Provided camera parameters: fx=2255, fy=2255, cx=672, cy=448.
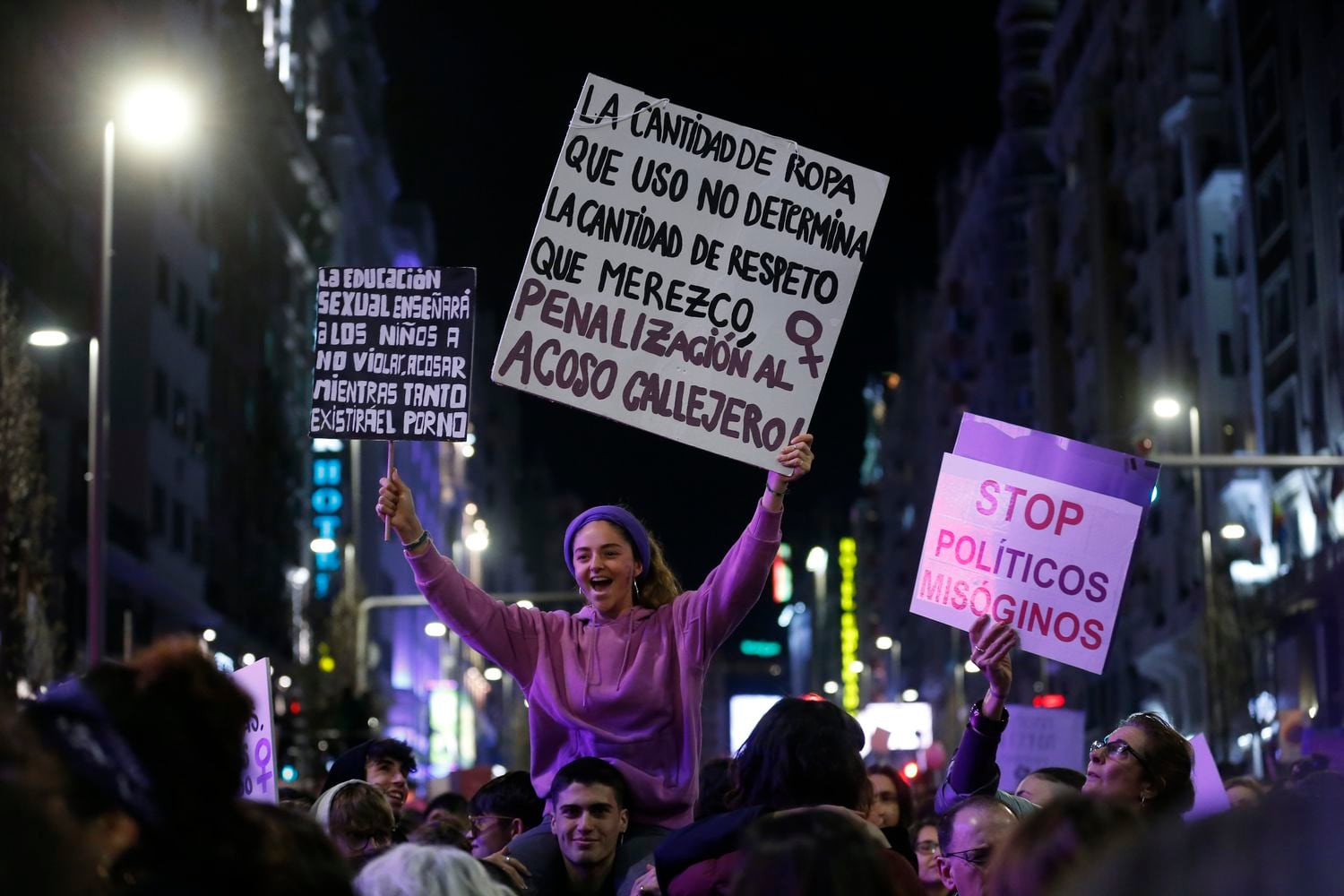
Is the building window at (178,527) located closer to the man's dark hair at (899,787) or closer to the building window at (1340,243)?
the building window at (1340,243)

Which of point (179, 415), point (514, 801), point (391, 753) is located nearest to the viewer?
point (514, 801)

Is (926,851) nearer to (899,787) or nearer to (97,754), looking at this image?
(899,787)

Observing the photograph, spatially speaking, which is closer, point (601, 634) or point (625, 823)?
point (625, 823)

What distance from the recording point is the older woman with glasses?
7.67 meters

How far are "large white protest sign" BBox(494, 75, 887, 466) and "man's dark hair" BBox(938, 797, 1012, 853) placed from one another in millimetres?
2124

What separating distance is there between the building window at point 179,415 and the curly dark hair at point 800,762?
174 feet

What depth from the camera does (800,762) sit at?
6293 millimetres

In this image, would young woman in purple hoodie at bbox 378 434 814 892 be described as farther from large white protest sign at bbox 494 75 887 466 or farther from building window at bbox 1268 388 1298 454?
building window at bbox 1268 388 1298 454

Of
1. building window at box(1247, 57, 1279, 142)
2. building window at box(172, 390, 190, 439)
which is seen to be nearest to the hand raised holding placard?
building window at box(1247, 57, 1279, 142)

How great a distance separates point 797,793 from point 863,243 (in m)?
3.59

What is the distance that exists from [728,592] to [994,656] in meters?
1.03

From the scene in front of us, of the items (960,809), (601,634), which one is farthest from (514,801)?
(960,809)

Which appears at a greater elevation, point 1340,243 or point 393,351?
point 1340,243

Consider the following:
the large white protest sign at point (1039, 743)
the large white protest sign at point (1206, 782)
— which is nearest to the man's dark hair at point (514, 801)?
the large white protest sign at point (1206, 782)
